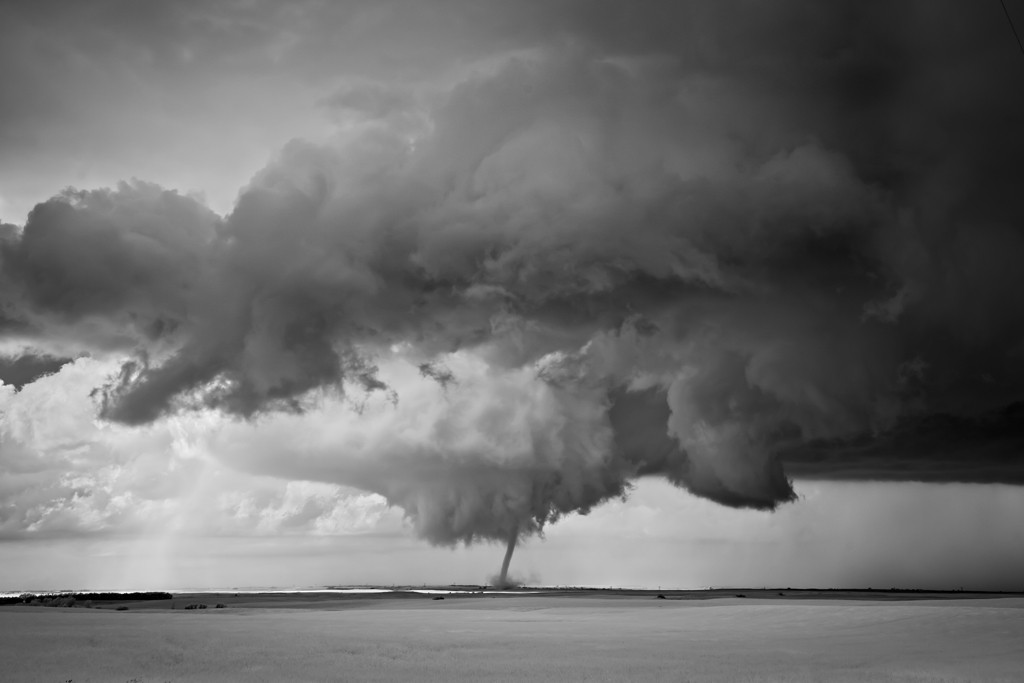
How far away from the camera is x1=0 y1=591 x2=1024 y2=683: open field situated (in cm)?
4141

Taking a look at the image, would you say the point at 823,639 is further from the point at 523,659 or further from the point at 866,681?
the point at 523,659

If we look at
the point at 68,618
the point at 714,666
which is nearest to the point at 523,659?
the point at 714,666

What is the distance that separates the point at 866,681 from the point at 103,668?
38.4 meters

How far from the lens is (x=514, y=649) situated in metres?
52.8

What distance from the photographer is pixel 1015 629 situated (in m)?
66.6

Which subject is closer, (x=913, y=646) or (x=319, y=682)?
(x=319, y=682)

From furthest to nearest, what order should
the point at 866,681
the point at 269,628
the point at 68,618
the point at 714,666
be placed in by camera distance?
1. the point at 68,618
2. the point at 269,628
3. the point at 714,666
4. the point at 866,681

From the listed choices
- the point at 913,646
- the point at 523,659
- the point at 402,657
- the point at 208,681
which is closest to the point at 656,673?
the point at 523,659

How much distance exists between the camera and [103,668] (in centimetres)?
4138

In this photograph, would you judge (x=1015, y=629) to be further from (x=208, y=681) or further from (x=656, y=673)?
(x=208, y=681)

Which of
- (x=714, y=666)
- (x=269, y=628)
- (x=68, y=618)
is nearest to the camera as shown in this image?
(x=714, y=666)

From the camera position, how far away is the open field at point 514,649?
41.4 m

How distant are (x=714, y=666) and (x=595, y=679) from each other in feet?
28.4

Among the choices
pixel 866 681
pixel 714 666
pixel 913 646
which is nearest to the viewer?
pixel 866 681
